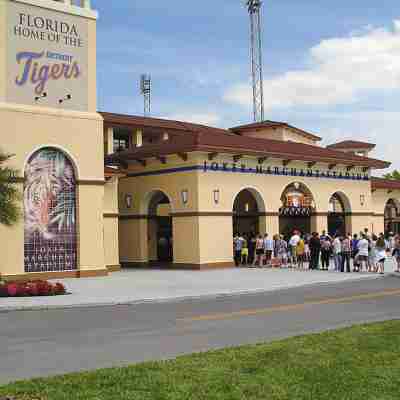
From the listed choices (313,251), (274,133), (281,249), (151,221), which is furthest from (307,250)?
(274,133)

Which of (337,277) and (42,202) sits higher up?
(42,202)

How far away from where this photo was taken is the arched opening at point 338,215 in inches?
1431

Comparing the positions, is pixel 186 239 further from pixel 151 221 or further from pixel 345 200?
pixel 345 200

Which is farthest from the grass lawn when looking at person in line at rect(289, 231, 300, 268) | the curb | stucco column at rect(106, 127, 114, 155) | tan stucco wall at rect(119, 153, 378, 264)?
stucco column at rect(106, 127, 114, 155)

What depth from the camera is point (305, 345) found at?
32.1 ft

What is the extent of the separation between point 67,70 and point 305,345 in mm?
17281

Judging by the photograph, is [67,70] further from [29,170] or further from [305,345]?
[305,345]

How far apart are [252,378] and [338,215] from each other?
98.4ft

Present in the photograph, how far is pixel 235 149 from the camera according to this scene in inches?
1149

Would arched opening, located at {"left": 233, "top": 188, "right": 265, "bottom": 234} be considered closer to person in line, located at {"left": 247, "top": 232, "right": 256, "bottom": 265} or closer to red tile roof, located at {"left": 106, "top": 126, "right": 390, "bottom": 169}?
person in line, located at {"left": 247, "top": 232, "right": 256, "bottom": 265}

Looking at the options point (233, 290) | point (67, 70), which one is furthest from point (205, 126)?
point (233, 290)

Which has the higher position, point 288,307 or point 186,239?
point 186,239

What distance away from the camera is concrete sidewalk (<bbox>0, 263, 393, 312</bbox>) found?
669 inches

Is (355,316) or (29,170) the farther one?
(29,170)
